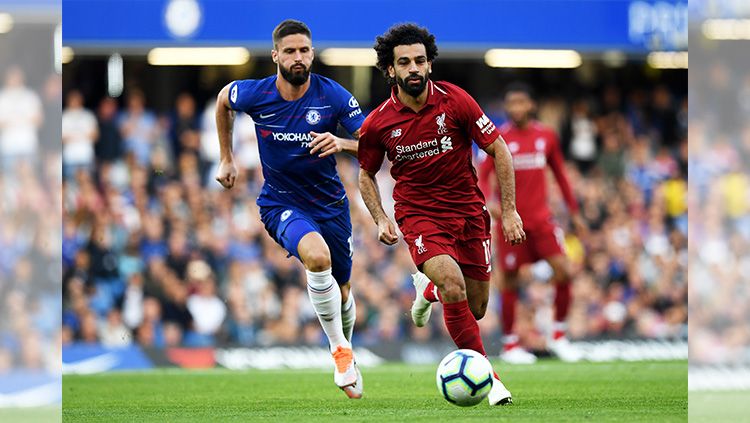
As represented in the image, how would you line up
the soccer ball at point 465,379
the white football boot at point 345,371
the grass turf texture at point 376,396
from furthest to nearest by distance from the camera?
the white football boot at point 345,371
the grass turf texture at point 376,396
the soccer ball at point 465,379

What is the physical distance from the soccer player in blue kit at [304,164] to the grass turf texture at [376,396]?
71cm

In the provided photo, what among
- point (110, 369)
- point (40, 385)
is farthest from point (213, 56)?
point (40, 385)

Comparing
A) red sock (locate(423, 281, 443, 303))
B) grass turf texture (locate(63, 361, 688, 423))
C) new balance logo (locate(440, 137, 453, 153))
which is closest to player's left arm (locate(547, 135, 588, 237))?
grass turf texture (locate(63, 361, 688, 423))

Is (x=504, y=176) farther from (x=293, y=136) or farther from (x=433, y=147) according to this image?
(x=293, y=136)

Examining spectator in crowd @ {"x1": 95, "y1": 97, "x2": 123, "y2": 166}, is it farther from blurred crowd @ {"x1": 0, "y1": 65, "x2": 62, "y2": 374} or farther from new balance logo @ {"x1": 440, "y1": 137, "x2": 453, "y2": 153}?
blurred crowd @ {"x1": 0, "y1": 65, "x2": 62, "y2": 374}

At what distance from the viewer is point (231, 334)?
16.7 meters

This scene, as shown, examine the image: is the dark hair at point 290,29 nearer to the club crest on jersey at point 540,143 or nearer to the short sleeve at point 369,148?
the short sleeve at point 369,148

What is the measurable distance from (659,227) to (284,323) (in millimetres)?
6455

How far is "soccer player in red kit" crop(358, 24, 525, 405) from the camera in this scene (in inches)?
299

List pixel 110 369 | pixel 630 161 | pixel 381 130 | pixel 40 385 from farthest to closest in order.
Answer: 1. pixel 630 161
2. pixel 110 369
3. pixel 381 130
4. pixel 40 385

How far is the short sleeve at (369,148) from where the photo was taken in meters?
7.94

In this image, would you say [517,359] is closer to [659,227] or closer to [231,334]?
[231,334]

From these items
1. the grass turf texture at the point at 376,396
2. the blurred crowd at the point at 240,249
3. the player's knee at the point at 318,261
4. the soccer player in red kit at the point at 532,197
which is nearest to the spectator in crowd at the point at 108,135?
the blurred crowd at the point at 240,249

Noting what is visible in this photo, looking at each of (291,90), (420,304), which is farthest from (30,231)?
(420,304)
